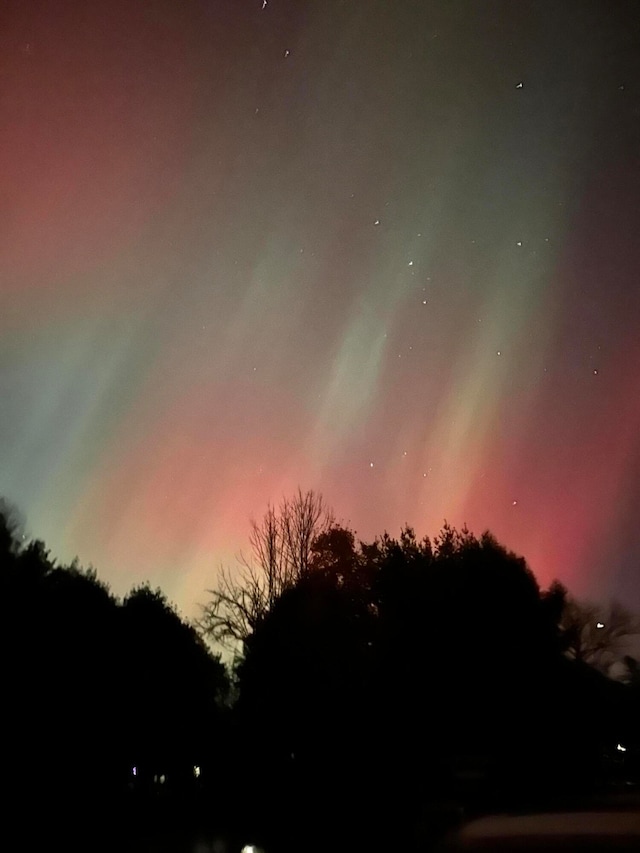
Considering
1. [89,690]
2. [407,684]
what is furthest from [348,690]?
[89,690]

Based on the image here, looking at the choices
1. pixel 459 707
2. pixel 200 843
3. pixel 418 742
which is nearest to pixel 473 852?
pixel 200 843

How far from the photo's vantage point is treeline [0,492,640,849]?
91.0 feet

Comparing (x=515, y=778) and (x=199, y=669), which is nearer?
(x=515, y=778)

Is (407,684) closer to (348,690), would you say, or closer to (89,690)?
(348,690)

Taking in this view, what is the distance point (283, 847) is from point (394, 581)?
17.5 metres

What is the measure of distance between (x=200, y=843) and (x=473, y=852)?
476 inches

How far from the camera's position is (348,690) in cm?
3023

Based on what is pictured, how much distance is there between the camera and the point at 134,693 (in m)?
43.9

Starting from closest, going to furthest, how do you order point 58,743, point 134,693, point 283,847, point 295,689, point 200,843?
1. point 283,847
2. point 200,843
3. point 58,743
4. point 295,689
5. point 134,693

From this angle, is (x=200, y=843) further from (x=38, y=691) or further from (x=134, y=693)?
(x=134, y=693)

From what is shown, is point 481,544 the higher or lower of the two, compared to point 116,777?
higher

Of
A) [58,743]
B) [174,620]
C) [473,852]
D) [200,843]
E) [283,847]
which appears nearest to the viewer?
[473,852]

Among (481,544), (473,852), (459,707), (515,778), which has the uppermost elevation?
(481,544)

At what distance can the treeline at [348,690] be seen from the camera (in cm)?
2773
